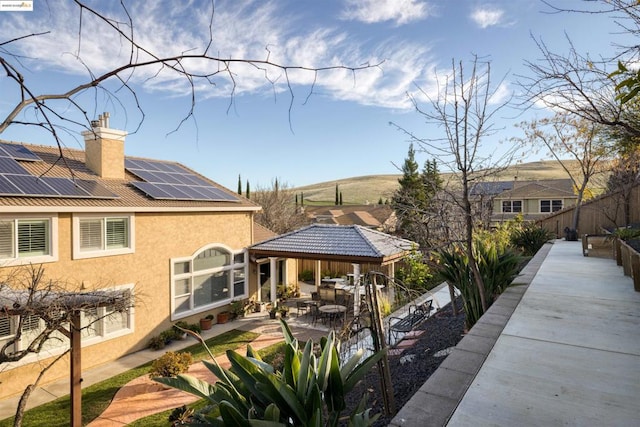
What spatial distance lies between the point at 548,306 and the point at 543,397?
134 inches

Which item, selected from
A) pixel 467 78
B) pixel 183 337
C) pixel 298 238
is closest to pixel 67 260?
pixel 183 337

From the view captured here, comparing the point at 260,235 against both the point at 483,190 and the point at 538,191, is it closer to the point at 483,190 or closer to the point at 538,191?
the point at 483,190

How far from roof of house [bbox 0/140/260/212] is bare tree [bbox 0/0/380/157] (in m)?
8.83

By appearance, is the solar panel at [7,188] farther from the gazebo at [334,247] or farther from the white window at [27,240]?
the gazebo at [334,247]

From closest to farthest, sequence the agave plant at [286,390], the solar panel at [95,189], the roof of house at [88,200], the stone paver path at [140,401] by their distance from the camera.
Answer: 1. the agave plant at [286,390]
2. the stone paver path at [140,401]
3. the roof of house at [88,200]
4. the solar panel at [95,189]

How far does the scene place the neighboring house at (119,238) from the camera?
9.83m

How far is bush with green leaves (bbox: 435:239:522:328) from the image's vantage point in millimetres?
6477

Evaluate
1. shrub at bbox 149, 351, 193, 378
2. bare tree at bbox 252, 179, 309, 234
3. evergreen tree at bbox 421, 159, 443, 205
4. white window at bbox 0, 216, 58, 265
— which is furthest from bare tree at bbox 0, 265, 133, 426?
bare tree at bbox 252, 179, 309, 234

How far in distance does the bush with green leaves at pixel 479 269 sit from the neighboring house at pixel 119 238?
7734mm

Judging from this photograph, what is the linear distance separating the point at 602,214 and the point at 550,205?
28.3 metres

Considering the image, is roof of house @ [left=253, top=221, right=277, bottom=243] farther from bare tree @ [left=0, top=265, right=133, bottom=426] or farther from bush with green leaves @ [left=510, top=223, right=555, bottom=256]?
bush with green leaves @ [left=510, top=223, right=555, bottom=256]

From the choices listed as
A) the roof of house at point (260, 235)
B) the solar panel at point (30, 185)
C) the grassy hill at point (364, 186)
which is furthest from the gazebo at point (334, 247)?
the grassy hill at point (364, 186)

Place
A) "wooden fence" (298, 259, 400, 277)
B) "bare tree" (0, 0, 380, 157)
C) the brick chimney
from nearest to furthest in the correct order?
"bare tree" (0, 0, 380, 157), the brick chimney, "wooden fence" (298, 259, 400, 277)

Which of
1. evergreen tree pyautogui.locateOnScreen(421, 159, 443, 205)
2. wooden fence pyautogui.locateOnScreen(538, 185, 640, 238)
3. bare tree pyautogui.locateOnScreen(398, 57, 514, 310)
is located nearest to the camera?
bare tree pyautogui.locateOnScreen(398, 57, 514, 310)
